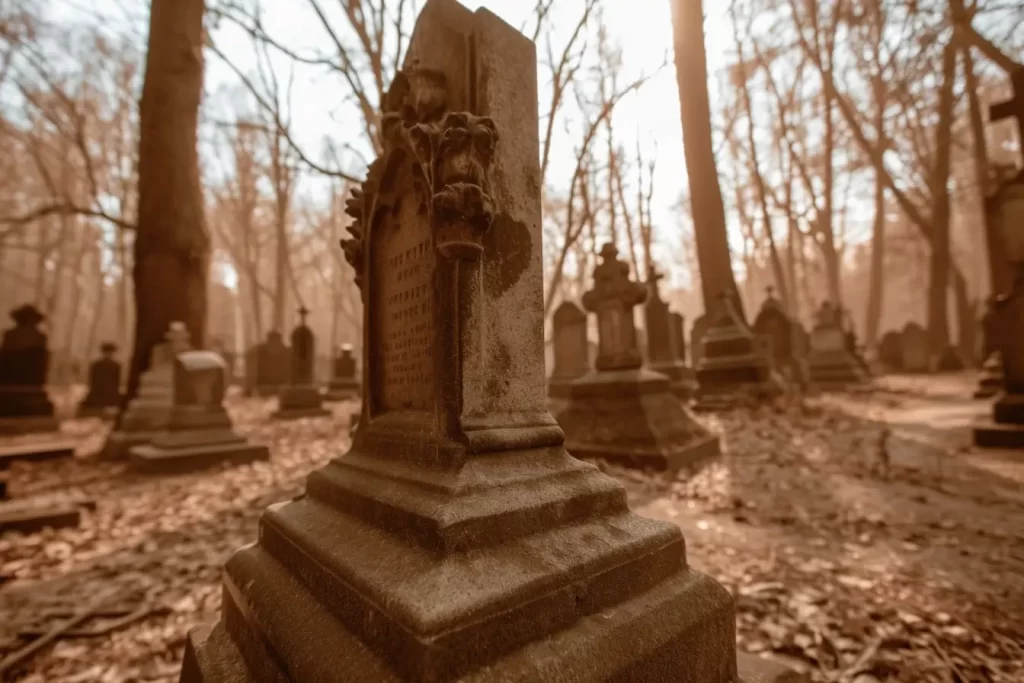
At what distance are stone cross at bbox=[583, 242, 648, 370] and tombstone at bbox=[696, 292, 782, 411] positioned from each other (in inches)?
138

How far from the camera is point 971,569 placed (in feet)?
8.36

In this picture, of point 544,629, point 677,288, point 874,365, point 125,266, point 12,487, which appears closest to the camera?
point 544,629

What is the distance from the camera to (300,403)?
38.0ft

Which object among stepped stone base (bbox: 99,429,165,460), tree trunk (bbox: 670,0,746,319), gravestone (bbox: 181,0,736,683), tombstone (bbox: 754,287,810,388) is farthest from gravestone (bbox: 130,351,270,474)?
tombstone (bbox: 754,287,810,388)

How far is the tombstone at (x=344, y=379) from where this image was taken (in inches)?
585

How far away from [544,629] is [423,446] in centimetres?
78

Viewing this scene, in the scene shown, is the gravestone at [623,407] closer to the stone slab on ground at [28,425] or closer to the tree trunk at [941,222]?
the stone slab on ground at [28,425]

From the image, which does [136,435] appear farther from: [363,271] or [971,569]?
[971,569]

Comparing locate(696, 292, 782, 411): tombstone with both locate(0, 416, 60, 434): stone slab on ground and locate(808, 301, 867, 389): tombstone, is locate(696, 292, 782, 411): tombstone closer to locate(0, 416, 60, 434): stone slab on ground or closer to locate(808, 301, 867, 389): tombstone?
locate(808, 301, 867, 389): tombstone

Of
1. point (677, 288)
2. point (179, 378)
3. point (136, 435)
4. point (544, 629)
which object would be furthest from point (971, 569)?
point (677, 288)

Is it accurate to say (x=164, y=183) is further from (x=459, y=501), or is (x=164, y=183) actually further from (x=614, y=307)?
(x=459, y=501)

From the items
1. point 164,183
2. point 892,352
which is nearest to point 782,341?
point 892,352

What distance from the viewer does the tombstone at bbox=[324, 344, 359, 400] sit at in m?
14.9

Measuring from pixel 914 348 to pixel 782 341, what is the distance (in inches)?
416
